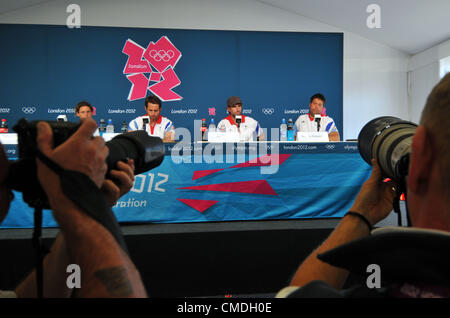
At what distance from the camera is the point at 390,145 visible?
65 cm

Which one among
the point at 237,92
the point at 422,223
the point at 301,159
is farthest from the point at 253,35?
the point at 422,223

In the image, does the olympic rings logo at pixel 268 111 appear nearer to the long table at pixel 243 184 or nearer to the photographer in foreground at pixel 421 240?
the long table at pixel 243 184

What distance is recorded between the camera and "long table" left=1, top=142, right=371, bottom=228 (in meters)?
2.18

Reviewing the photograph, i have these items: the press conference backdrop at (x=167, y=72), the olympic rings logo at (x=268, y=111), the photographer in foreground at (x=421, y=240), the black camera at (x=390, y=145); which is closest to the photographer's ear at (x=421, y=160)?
the photographer in foreground at (x=421, y=240)

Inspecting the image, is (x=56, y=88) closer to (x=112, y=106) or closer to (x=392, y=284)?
(x=112, y=106)

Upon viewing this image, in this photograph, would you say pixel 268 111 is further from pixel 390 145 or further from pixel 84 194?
pixel 84 194

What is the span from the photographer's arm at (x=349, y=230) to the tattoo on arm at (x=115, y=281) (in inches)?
12.7

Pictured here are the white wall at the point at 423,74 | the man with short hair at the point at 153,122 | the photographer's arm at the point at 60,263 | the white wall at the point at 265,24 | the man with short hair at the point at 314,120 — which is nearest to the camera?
the photographer's arm at the point at 60,263

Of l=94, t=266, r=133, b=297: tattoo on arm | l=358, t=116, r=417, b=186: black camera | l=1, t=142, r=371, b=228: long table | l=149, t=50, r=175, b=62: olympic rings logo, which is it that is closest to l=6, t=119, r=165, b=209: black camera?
l=94, t=266, r=133, b=297: tattoo on arm

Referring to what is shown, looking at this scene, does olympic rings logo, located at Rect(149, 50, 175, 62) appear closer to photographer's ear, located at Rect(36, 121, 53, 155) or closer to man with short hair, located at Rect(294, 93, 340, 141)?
man with short hair, located at Rect(294, 93, 340, 141)

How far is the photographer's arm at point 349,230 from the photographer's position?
57cm

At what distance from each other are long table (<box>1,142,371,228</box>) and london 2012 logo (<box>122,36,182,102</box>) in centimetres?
290

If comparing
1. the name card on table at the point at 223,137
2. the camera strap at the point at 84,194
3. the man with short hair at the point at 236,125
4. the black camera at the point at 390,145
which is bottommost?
the camera strap at the point at 84,194

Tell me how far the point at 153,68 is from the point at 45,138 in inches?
191
